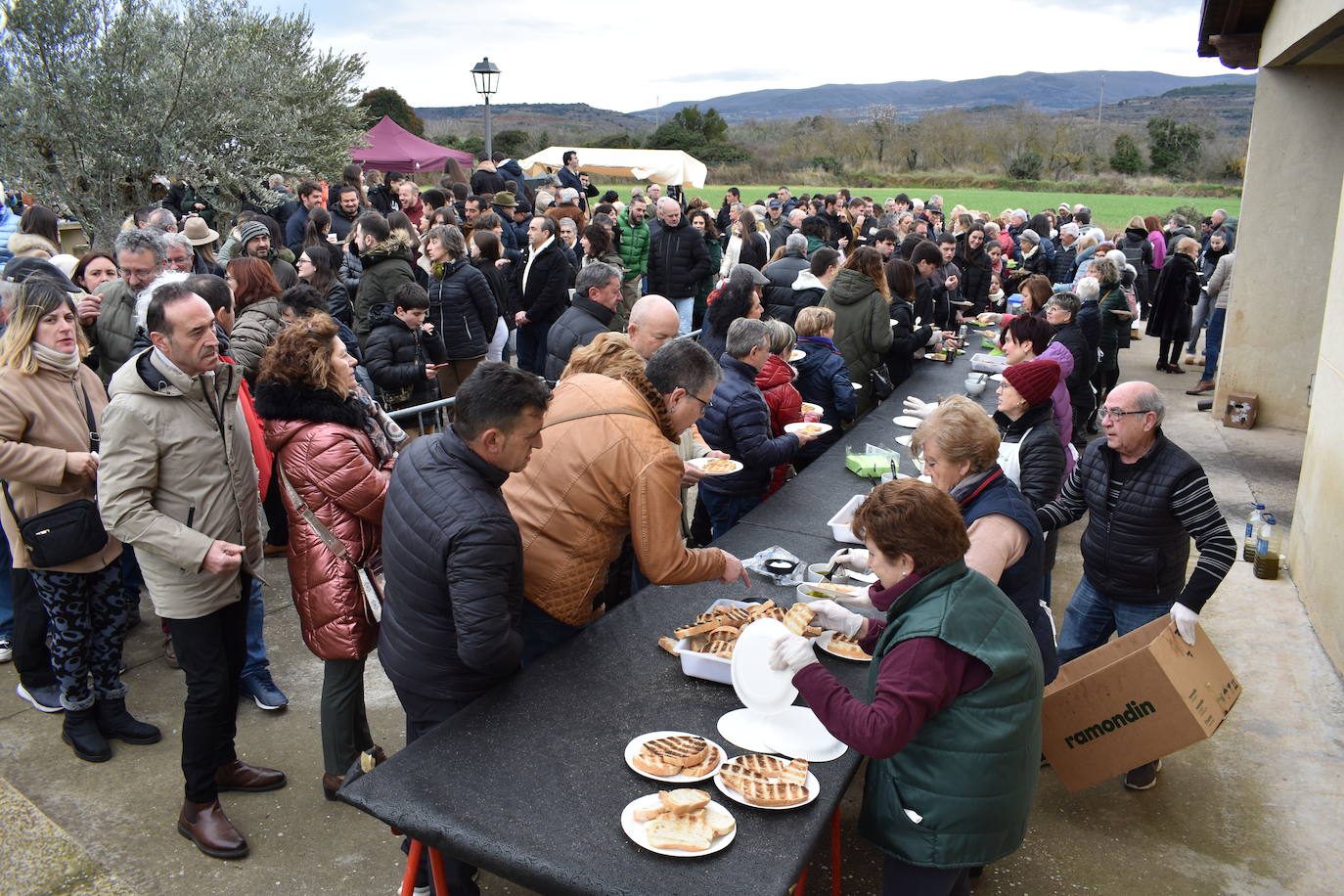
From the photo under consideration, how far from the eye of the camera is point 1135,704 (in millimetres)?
3570

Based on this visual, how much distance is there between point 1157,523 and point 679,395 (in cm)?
217

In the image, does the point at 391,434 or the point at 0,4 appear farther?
the point at 0,4

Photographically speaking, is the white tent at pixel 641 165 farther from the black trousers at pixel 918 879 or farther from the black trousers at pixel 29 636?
the black trousers at pixel 918 879

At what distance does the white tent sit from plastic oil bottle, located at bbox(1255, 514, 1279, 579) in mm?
24798

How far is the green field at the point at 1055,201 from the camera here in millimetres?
37088

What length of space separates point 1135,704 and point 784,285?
18.3ft

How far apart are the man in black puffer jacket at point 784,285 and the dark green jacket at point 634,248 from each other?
2697 millimetres

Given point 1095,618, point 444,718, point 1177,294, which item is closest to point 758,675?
point 444,718

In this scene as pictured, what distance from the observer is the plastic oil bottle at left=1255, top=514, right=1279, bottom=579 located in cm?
629

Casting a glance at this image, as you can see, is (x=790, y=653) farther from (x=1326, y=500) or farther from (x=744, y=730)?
(x=1326, y=500)

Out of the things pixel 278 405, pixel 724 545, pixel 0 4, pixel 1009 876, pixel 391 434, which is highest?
pixel 0 4

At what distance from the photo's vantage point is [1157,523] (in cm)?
395

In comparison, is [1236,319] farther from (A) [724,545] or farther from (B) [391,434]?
(B) [391,434]

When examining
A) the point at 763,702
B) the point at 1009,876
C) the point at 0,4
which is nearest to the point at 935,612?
the point at 763,702
